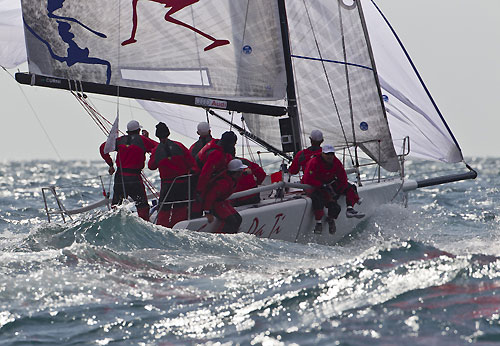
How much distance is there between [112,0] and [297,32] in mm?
2648

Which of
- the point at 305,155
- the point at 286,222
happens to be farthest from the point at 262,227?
the point at 305,155

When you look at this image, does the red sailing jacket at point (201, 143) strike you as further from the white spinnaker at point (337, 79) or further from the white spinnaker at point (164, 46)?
the white spinnaker at point (337, 79)

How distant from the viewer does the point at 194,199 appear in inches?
326

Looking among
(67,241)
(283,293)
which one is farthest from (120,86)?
(283,293)

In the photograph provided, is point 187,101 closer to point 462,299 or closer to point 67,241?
point 67,241

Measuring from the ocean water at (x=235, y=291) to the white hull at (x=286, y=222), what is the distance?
1.08ft

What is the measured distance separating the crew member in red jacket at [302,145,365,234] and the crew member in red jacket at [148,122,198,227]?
1.30 meters

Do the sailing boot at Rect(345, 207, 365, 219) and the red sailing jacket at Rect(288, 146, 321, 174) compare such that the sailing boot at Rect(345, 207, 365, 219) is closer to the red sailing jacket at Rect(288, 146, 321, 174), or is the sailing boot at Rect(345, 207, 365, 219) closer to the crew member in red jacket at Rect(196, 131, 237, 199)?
the red sailing jacket at Rect(288, 146, 321, 174)

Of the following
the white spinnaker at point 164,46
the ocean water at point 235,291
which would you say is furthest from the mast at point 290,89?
the ocean water at point 235,291

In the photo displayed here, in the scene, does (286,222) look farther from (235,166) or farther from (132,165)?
(132,165)

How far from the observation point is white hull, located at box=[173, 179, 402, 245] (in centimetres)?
818

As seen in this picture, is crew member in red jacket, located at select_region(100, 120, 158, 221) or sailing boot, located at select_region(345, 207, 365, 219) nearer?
crew member in red jacket, located at select_region(100, 120, 158, 221)

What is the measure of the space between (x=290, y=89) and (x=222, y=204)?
227 centimetres

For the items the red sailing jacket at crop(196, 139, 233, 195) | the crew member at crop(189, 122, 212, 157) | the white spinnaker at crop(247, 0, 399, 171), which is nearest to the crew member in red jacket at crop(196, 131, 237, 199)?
the red sailing jacket at crop(196, 139, 233, 195)
